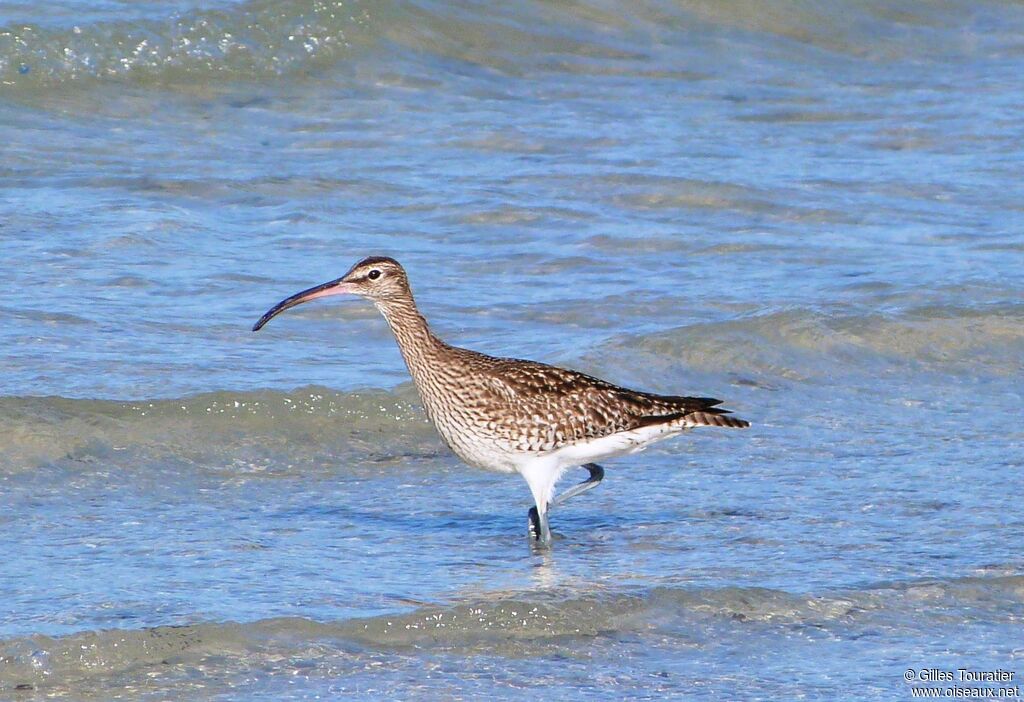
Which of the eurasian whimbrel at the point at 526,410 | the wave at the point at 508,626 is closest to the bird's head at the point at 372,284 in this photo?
the eurasian whimbrel at the point at 526,410

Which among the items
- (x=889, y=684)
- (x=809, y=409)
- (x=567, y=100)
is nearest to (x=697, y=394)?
(x=809, y=409)

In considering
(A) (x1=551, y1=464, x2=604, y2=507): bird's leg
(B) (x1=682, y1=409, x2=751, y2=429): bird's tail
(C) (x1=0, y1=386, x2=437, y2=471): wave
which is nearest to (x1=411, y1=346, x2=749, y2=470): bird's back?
(B) (x1=682, y1=409, x2=751, y2=429): bird's tail

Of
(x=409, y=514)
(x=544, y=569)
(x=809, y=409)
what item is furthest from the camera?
(x=809, y=409)

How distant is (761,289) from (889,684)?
18.2ft

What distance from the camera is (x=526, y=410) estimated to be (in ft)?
26.1

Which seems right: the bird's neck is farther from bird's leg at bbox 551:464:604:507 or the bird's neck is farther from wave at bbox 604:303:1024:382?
wave at bbox 604:303:1024:382

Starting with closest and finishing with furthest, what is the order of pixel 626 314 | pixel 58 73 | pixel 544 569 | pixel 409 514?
pixel 544 569
pixel 409 514
pixel 626 314
pixel 58 73

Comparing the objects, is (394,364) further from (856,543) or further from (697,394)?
(856,543)

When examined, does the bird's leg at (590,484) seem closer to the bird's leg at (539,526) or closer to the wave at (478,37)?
the bird's leg at (539,526)

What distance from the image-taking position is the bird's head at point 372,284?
8312 mm

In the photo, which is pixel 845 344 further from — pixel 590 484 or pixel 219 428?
pixel 219 428

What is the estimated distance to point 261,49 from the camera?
54.5 feet

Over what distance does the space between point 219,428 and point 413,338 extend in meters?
1.45

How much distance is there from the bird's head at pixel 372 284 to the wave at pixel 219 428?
99 cm
